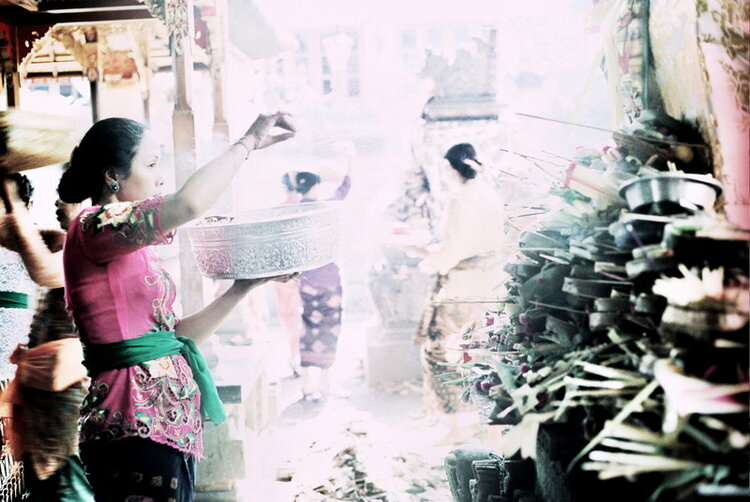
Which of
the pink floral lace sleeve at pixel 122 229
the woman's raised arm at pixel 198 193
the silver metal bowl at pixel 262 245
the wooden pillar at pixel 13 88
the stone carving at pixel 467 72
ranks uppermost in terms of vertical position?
the stone carving at pixel 467 72

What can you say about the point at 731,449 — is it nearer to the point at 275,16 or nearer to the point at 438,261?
the point at 438,261

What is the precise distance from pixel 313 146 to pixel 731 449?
12906mm

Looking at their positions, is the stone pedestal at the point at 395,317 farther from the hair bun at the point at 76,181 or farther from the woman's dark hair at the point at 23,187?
the hair bun at the point at 76,181

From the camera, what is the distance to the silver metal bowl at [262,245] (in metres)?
2.10

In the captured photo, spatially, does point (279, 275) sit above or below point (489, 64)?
below

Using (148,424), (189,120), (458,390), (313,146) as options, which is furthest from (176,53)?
(313,146)

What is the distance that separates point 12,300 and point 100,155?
1.69 m

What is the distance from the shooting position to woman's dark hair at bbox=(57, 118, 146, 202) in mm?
1951

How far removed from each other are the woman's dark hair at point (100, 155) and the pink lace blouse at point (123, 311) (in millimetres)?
148

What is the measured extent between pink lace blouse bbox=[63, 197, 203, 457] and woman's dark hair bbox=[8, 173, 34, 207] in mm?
1248

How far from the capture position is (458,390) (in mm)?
4895

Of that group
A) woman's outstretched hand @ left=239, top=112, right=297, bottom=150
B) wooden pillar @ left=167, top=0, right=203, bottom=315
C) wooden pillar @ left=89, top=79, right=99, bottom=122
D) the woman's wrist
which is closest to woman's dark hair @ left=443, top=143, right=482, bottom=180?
wooden pillar @ left=167, top=0, right=203, bottom=315

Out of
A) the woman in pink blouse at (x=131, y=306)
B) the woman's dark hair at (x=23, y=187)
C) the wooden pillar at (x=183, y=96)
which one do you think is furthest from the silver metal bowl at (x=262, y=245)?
the wooden pillar at (x=183, y=96)

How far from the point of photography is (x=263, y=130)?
2002mm
